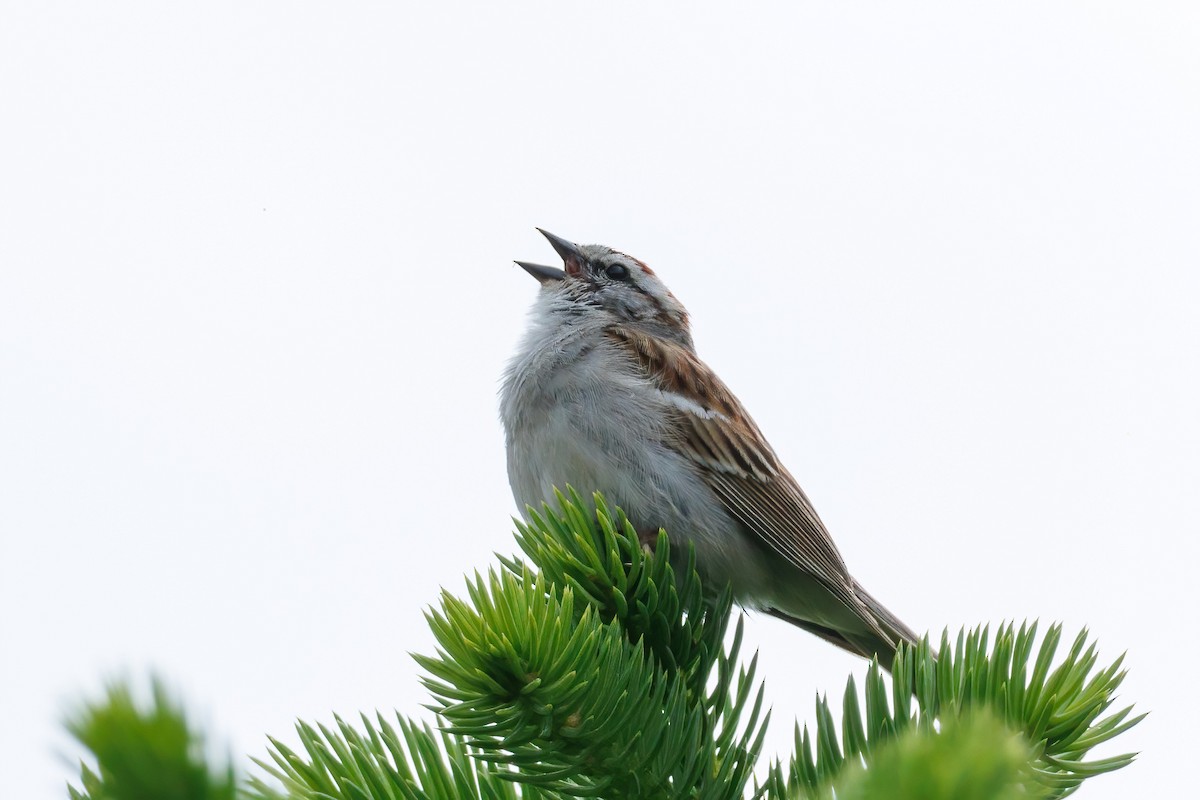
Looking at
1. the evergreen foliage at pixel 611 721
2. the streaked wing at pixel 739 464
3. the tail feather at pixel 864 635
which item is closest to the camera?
the evergreen foliage at pixel 611 721

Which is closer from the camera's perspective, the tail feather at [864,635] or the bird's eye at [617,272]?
the tail feather at [864,635]

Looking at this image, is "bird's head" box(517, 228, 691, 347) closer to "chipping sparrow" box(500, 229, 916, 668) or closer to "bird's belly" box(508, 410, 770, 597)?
"chipping sparrow" box(500, 229, 916, 668)

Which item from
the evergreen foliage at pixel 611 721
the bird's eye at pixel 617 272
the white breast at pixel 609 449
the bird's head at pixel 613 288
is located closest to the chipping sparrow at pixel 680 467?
the white breast at pixel 609 449

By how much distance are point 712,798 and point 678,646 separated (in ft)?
1.71

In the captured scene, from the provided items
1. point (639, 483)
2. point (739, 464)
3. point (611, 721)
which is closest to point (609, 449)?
point (639, 483)

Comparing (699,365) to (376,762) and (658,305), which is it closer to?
(658,305)

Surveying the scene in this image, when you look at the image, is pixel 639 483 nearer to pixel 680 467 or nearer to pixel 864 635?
pixel 680 467

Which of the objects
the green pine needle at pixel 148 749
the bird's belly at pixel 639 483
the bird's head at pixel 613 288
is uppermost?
the bird's head at pixel 613 288

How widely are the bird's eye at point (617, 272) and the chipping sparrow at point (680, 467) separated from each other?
0.82 meters

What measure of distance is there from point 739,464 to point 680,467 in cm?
30

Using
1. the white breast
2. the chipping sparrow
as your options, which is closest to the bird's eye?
the chipping sparrow

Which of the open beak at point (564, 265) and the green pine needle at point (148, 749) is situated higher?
the open beak at point (564, 265)

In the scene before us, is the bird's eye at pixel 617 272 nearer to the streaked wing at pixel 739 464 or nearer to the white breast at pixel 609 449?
the streaked wing at pixel 739 464

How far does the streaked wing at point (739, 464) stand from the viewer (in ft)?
12.2
